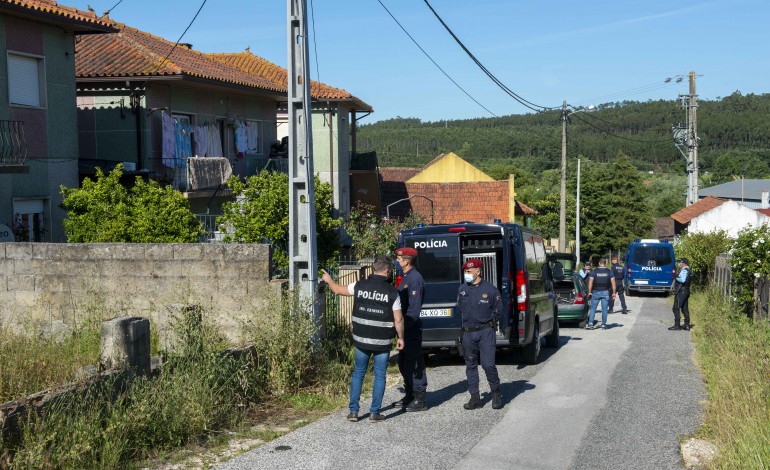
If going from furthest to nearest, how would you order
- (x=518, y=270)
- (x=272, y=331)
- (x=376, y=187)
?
(x=376, y=187) < (x=518, y=270) < (x=272, y=331)

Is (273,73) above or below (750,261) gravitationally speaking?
above

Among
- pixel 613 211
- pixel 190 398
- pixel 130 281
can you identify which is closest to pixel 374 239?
pixel 130 281

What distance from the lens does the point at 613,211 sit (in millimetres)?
72812

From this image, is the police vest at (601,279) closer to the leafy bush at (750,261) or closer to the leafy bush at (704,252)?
the leafy bush at (750,261)

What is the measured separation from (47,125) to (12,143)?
140 centimetres

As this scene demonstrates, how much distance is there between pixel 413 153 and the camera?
132 m

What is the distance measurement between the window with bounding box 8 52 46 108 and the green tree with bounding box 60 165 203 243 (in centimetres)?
406

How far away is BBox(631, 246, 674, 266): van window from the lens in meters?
36.0

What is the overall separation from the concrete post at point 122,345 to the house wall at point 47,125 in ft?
34.8

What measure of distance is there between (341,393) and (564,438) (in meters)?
2.85

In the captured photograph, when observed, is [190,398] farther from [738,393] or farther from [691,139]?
[691,139]

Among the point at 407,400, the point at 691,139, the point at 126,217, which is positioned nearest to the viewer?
the point at 407,400

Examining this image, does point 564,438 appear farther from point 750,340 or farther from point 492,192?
point 492,192

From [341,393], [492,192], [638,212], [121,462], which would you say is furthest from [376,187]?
[638,212]
